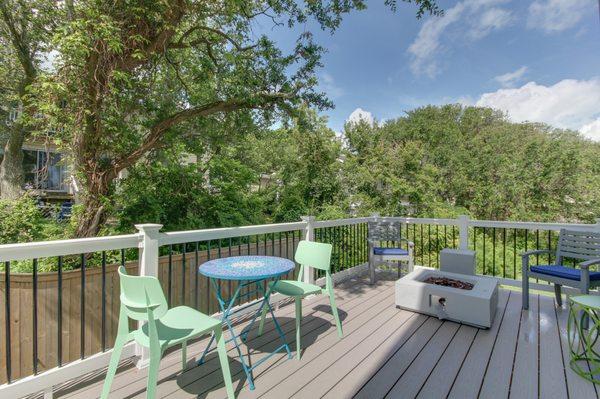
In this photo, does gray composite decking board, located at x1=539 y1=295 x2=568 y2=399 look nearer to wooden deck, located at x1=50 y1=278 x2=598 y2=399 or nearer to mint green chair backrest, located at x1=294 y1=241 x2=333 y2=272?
wooden deck, located at x1=50 y1=278 x2=598 y2=399

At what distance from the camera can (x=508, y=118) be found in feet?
61.6

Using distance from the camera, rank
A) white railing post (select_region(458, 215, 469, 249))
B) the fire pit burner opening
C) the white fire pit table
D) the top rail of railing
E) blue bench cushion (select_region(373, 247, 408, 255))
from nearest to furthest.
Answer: the top rail of railing < the white fire pit table < the fire pit burner opening < blue bench cushion (select_region(373, 247, 408, 255)) < white railing post (select_region(458, 215, 469, 249))

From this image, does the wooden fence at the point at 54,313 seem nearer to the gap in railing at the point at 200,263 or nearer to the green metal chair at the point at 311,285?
the gap in railing at the point at 200,263

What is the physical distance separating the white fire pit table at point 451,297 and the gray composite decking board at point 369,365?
0.27m

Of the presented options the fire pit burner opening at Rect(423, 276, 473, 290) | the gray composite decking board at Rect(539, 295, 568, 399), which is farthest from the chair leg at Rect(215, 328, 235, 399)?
the fire pit burner opening at Rect(423, 276, 473, 290)

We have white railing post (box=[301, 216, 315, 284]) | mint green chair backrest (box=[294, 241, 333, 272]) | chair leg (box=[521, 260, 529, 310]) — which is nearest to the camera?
mint green chair backrest (box=[294, 241, 333, 272])

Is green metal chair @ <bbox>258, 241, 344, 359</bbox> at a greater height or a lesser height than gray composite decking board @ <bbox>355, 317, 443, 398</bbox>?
greater

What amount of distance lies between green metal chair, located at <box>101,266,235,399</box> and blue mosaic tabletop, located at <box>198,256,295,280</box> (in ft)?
1.04

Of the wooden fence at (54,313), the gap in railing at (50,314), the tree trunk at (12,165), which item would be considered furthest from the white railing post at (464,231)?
the tree trunk at (12,165)

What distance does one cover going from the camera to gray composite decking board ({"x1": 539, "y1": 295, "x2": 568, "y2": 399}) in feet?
6.70

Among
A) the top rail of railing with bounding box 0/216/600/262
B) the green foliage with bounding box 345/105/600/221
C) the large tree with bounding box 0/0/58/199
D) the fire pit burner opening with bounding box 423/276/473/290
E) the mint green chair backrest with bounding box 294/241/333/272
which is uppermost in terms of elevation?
the large tree with bounding box 0/0/58/199

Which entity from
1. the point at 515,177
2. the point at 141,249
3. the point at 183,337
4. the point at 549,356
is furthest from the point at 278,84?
the point at 515,177

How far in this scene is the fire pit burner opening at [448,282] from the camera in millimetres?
3376

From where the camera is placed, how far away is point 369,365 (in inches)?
92.5
